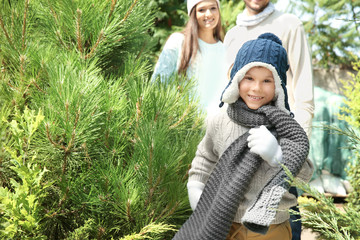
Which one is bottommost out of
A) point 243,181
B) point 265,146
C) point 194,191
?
point 194,191

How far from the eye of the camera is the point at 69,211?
1671 millimetres

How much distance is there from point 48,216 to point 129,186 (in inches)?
12.8

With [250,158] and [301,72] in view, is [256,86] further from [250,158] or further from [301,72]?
[301,72]

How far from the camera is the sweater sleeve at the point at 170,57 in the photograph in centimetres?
247

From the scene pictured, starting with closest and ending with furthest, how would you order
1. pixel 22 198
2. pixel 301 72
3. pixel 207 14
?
pixel 22 198, pixel 301 72, pixel 207 14

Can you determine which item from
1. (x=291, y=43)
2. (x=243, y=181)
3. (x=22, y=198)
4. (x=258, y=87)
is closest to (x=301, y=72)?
(x=291, y=43)

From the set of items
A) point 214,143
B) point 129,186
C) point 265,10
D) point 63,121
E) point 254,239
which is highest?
point 265,10

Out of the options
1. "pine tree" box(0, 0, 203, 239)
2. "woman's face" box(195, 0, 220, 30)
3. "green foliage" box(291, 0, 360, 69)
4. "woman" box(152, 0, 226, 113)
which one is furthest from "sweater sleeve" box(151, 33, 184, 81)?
"green foliage" box(291, 0, 360, 69)

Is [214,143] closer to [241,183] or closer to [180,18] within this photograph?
[241,183]

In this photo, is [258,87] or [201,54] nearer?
[258,87]

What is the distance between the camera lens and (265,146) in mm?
1434

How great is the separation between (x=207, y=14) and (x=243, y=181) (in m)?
1.51

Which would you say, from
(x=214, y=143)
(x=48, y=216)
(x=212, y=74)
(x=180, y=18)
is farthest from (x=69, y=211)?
(x=180, y=18)

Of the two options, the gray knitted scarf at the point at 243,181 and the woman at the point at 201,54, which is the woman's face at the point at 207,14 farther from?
the gray knitted scarf at the point at 243,181
